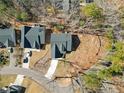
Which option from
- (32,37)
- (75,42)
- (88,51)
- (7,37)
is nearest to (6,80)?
(7,37)

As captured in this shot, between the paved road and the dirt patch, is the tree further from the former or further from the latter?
the dirt patch

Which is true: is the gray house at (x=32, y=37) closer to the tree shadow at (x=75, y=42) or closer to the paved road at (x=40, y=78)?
the paved road at (x=40, y=78)

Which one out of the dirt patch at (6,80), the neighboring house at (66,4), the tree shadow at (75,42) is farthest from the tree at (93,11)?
the dirt patch at (6,80)

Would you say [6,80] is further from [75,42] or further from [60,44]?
[75,42]

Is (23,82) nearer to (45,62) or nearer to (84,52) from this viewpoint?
(45,62)

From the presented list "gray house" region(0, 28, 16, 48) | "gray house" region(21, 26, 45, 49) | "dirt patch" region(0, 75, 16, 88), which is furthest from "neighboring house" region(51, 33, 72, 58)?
"dirt patch" region(0, 75, 16, 88)

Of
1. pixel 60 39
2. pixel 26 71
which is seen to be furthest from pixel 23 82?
pixel 60 39
